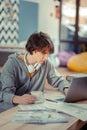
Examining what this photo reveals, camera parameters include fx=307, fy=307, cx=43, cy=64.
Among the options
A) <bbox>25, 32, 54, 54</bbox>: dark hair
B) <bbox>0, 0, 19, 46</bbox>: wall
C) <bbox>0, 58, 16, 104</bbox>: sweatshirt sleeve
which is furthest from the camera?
<bbox>0, 0, 19, 46</bbox>: wall

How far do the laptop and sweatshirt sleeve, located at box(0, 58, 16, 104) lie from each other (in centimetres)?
39

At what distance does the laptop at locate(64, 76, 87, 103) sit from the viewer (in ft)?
6.83

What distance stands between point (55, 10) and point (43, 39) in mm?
2882

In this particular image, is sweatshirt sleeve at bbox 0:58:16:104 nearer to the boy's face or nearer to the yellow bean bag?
the boy's face

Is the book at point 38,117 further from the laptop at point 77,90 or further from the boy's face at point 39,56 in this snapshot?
the boy's face at point 39,56

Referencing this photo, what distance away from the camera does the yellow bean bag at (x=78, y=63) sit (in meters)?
4.03

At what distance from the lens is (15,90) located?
2250mm

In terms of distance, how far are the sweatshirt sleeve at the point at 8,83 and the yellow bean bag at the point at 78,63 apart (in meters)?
1.91

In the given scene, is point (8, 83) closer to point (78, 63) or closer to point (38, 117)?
point (38, 117)

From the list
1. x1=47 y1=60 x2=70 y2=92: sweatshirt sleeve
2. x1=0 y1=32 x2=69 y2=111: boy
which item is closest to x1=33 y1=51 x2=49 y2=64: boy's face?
x1=0 y1=32 x2=69 y2=111: boy

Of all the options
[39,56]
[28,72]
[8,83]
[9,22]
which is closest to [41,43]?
[39,56]

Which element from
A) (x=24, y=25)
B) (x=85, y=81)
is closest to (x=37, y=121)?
(x=85, y=81)

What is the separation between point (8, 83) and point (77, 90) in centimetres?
49

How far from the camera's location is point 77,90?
213cm
